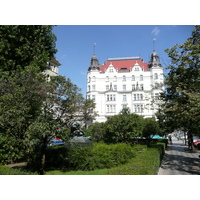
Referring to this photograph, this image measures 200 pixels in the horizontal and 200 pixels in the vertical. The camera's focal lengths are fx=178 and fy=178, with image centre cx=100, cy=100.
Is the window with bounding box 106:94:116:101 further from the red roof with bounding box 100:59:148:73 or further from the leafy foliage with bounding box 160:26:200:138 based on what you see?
the leafy foliage with bounding box 160:26:200:138

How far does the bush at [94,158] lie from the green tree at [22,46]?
329 inches

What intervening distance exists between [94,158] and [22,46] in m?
10.9

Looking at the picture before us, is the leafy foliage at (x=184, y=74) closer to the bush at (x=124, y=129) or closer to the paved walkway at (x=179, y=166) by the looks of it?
the paved walkway at (x=179, y=166)

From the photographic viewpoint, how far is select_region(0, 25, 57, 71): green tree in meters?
Answer: 13.8

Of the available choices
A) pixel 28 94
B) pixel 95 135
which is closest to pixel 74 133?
pixel 28 94

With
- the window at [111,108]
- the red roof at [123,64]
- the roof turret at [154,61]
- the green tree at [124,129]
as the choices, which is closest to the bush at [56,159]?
the green tree at [124,129]

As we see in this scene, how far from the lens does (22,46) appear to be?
1445cm

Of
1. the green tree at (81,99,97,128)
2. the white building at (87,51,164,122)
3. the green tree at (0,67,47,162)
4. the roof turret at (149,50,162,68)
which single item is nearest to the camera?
the green tree at (0,67,47,162)

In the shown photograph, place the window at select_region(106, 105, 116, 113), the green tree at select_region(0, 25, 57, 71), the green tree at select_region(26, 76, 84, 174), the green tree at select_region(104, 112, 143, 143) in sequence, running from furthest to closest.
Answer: the window at select_region(106, 105, 116, 113) → the green tree at select_region(104, 112, 143, 143) → the green tree at select_region(0, 25, 57, 71) → the green tree at select_region(26, 76, 84, 174)

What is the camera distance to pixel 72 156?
9109 millimetres

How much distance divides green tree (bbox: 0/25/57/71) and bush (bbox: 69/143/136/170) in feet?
27.4

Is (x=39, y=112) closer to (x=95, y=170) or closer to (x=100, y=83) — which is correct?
(x=95, y=170)

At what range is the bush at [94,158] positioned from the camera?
8.93m

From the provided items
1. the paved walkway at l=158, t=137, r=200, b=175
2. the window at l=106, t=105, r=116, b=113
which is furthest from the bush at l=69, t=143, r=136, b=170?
the window at l=106, t=105, r=116, b=113
